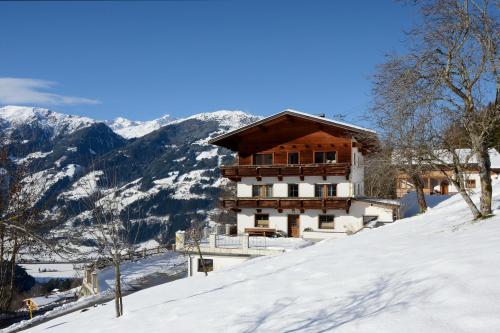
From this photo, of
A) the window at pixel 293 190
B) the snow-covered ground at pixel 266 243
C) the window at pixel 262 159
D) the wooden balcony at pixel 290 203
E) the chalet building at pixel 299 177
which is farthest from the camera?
the window at pixel 262 159

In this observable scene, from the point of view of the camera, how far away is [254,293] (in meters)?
11.0

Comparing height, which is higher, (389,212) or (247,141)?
(247,141)

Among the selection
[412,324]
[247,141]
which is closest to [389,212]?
[247,141]

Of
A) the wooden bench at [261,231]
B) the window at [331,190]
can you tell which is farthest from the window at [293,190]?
the wooden bench at [261,231]

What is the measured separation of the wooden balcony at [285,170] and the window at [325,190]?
2.53 feet

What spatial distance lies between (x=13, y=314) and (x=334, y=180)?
22.5 metres

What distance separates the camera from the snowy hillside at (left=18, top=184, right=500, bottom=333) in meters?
6.43

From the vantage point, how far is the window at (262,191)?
113 feet

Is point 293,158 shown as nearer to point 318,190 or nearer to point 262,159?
point 262,159

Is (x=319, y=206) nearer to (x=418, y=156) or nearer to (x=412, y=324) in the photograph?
(x=418, y=156)

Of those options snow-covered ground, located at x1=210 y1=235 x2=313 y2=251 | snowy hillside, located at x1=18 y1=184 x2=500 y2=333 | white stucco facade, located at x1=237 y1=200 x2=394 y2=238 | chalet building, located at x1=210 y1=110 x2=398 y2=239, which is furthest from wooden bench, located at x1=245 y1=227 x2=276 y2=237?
snowy hillside, located at x1=18 y1=184 x2=500 y2=333

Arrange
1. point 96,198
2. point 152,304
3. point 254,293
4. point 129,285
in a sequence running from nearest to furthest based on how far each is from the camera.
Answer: point 254,293 < point 152,304 < point 96,198 < point 129,285

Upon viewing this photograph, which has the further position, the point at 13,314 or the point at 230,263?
the point at 230,263

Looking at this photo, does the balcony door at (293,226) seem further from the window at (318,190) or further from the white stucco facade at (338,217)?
the window at (318,190)
